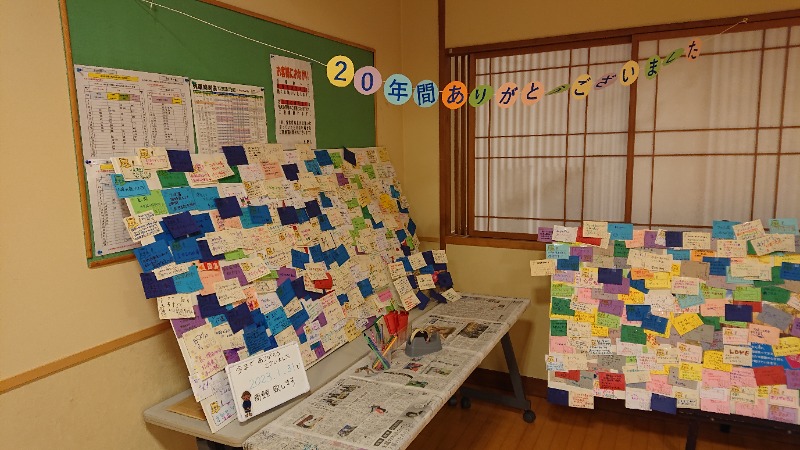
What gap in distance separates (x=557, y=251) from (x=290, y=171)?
149cm

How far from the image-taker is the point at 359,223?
2.77 m

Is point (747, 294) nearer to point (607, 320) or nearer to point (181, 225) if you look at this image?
point (607, 320)

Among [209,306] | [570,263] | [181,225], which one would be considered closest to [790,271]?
[570,263]

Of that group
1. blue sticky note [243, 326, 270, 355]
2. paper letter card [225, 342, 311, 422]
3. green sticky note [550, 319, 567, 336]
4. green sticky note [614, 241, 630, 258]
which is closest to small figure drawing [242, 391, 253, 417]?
paper letter card [225, 342, 311, 422]

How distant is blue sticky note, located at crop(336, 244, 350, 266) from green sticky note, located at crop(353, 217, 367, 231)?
0.18 m

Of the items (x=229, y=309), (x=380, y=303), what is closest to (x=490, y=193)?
(x=380, y=303)

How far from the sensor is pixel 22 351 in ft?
4.85

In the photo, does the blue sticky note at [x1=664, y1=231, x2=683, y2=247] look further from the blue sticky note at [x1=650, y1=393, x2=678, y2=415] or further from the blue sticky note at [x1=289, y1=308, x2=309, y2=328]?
the blue sticky note at [x1=289, y1=308, x2=309, y2=328]

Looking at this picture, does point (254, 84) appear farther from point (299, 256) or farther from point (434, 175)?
point (434, 175)

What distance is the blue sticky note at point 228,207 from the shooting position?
6.40 feet

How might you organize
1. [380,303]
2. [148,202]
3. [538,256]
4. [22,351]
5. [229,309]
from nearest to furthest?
[22,351] → [148,202] → [229,309] → [380,303] → [538,256]

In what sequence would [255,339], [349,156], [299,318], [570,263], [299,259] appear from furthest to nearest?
[349,156]
[570,263]
[299,259]
[299,318]
[255,339]

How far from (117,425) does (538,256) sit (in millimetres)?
2367

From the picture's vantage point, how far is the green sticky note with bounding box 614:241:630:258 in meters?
2.65
